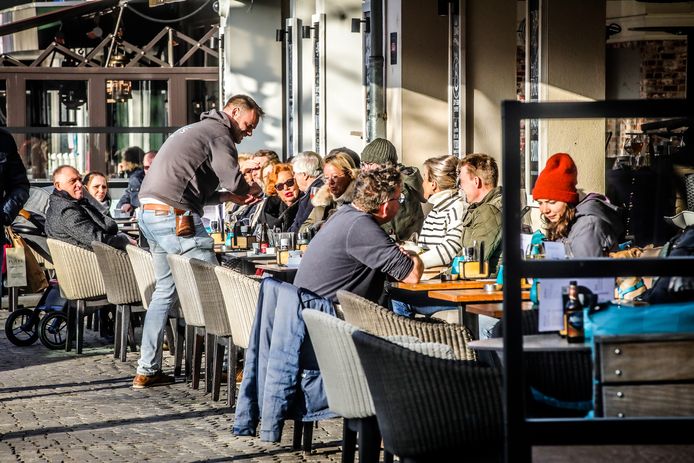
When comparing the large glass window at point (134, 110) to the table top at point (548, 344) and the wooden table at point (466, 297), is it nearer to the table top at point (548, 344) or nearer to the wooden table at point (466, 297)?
the wooden table at point (466, 297)

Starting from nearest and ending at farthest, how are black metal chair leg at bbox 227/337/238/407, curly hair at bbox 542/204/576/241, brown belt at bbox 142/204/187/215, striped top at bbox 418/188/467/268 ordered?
curly hair at bbox 542/204/576/241
black metal chair leg at bbox 227/337/238/407
striped top at bbox 418/188/467/268
brown belt at bbox 142/204/187/215

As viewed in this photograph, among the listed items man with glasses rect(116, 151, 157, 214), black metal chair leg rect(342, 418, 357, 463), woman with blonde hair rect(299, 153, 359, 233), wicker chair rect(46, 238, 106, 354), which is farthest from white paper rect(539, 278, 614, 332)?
man with glasses rect(116, 151, 157, 214)

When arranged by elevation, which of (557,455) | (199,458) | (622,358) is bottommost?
(199,458)

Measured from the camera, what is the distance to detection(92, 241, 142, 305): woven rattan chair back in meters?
9.59

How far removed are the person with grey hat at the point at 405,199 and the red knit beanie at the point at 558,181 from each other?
2831mm

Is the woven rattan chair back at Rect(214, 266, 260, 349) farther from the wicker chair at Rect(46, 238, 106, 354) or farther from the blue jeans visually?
the wicker chair at Rect(46, 238, 106, 354)

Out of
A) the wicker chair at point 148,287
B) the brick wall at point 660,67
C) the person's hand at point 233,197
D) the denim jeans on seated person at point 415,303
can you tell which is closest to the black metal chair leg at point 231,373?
the wicker chair at point 148,287

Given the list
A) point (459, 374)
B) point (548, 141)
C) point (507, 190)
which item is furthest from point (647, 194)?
point (507, 190)

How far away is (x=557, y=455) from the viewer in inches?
141

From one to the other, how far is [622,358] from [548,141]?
7283mm

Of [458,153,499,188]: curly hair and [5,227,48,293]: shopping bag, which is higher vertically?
[458,153,499,188]: curly hair

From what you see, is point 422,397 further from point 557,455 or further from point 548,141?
point 548,141

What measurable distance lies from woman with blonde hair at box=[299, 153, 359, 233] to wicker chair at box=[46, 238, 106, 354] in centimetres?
160

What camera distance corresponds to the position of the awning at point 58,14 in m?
19.6
